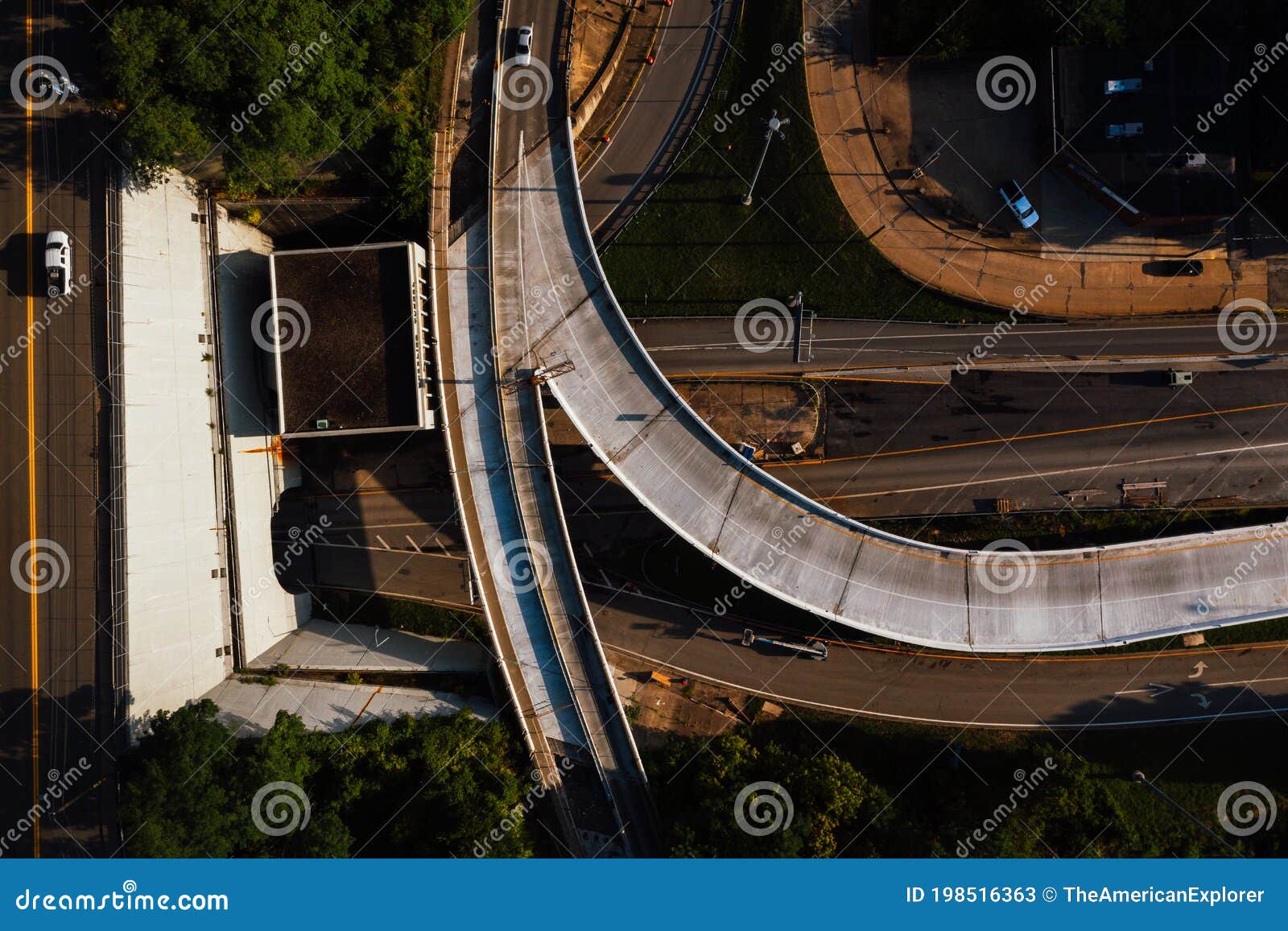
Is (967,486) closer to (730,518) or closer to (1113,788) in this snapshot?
(730,518)

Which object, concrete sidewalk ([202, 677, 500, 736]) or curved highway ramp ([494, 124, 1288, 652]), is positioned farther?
concrete sidewalk ([202, 677, 500, 736])

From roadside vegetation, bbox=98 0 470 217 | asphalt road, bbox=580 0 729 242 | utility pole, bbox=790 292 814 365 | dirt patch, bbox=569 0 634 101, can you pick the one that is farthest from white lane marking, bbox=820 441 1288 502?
roadside vegetation, bbox=98 0 470 217

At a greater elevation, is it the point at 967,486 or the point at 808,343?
the point at 808,343

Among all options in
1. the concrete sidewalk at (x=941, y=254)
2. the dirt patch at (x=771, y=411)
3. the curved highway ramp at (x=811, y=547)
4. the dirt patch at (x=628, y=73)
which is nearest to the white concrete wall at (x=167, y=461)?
the curved highway ramp at (x=811, y=547)

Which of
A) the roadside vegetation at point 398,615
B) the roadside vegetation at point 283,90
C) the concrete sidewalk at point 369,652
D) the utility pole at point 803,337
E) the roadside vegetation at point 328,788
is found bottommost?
the roadside vegetation at point 328,788

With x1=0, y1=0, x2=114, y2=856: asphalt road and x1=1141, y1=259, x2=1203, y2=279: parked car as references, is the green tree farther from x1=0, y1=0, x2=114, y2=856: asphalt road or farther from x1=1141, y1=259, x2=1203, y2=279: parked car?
x1=1141, y1=259, x2=1203, y2=279: parked car

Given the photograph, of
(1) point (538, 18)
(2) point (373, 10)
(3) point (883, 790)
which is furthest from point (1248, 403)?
(2) point (373, 10)

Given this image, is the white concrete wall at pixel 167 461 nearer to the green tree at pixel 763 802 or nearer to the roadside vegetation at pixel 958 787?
the roadside vegetation at pixel 958 787
